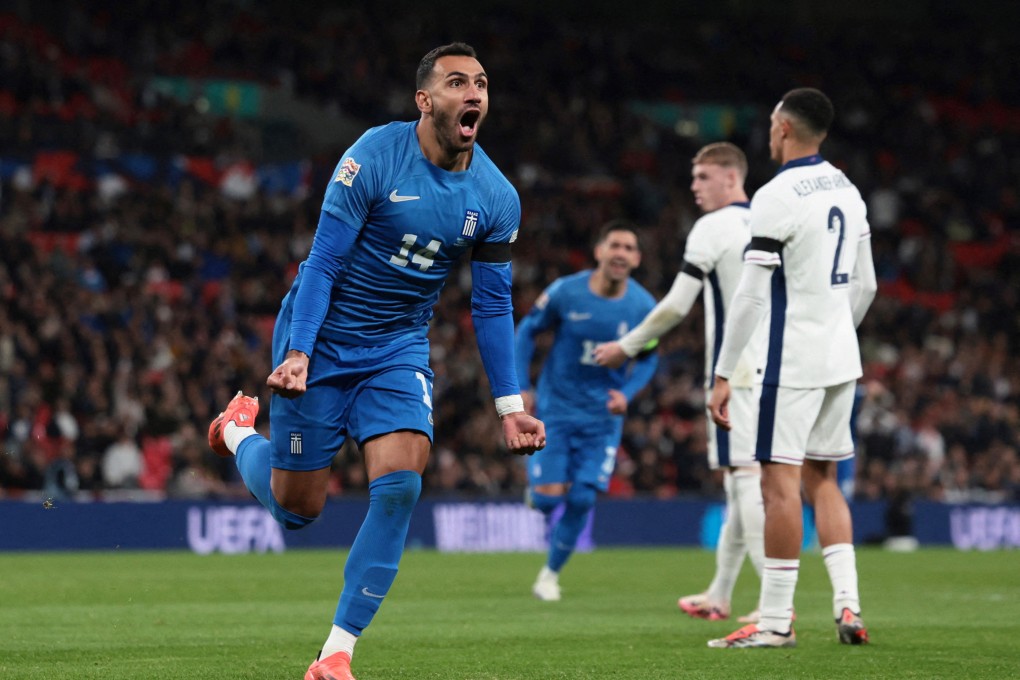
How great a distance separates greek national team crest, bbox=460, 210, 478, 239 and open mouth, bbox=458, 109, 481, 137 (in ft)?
1.07

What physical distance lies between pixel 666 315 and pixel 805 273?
1860mm

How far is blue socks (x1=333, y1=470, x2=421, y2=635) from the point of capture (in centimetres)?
595

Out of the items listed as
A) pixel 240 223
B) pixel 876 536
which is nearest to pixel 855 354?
pixel 876 536

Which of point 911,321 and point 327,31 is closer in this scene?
point 911,321

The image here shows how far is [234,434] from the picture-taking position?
729cm

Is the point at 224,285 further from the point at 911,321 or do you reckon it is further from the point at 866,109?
the point at 866,109

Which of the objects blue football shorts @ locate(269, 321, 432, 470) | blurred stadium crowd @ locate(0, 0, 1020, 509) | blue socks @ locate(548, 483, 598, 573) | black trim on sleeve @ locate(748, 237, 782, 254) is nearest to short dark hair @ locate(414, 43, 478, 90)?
blue football shorts @ locate(269, 321, 432, 470)

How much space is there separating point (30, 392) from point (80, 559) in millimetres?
3017

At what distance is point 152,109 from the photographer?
26.3 meters

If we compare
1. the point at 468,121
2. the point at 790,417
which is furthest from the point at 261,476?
the point at 790,417

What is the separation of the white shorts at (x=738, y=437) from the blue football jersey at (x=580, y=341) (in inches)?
87.8

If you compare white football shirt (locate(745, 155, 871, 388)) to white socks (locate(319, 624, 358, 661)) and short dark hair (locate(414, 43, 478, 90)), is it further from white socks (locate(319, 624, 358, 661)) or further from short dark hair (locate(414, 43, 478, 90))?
white socks (locate(319, 624, 358, 661))

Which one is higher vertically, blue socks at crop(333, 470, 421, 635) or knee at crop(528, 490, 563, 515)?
blue socks at crop(333, 470, 421, 635)

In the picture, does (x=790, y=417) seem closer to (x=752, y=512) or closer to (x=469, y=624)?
(x=752, y=512)
